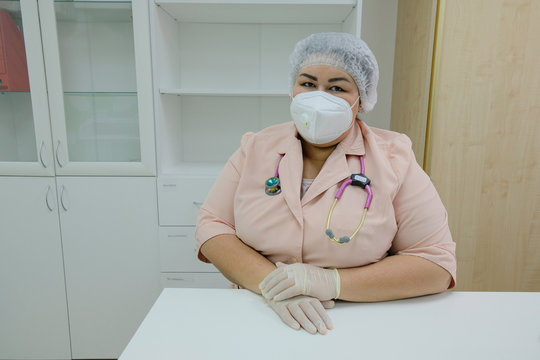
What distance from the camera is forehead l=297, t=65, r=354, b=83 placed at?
106cm

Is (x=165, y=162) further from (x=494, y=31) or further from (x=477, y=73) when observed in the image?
(x=494, y=31)

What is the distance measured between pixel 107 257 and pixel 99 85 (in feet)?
3.08

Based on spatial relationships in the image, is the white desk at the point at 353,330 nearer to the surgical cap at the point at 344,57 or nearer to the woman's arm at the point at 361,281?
the woman's arm at the point at 361,281

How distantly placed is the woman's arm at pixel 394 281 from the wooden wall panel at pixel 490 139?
33.1 inches

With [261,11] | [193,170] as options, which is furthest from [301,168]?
[261,11]

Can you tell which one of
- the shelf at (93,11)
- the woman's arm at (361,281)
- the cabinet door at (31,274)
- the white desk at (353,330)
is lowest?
the cabinet door at (31,274)

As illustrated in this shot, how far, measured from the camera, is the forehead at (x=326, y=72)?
106 cm

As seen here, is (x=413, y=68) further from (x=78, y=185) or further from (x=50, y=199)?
(x=50, y=199)

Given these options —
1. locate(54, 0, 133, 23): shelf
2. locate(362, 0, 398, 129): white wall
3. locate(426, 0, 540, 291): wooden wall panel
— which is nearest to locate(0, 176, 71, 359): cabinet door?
locate(54, 0, 133, 23): shelf

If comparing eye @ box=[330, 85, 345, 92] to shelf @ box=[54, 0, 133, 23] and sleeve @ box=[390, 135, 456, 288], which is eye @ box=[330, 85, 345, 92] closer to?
sleeve @ box=[390, 135, 456, 288]

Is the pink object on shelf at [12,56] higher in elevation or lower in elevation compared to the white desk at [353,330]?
higher

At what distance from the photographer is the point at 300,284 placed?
0.88 meters

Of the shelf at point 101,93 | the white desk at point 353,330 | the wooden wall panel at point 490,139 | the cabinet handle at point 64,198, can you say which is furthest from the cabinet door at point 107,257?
the wooden wall panel at point 490,139

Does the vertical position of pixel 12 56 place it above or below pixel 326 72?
above
